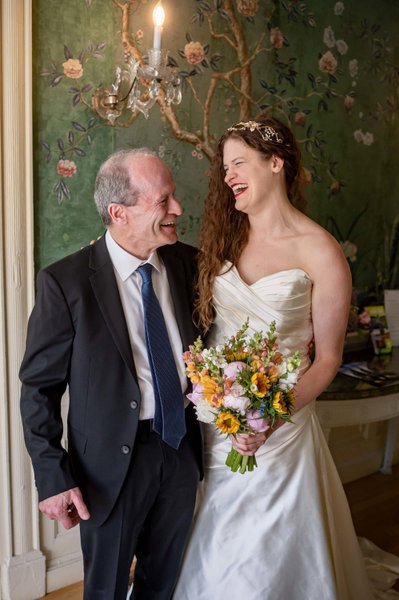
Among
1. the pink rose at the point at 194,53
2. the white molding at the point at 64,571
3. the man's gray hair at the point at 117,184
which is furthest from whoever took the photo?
the pink rose at the point at 194,53

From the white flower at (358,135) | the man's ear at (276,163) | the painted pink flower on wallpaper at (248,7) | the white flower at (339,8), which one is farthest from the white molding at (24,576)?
the white flower at (339,8)

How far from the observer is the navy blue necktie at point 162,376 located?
176cm

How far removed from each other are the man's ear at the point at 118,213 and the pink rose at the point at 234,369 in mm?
Result: 666

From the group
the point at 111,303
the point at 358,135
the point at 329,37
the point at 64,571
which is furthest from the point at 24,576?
the point at 329,37

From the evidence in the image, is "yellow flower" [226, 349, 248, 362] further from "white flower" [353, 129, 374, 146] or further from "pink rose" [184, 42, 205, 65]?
"white flower" [353, 129, 374, 146]

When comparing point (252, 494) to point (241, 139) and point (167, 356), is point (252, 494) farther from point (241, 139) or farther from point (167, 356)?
point (241, 139)

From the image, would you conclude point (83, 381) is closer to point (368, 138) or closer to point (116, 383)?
point (116, 383)

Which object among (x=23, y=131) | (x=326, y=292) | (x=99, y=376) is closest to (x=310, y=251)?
(x=326, y=292)

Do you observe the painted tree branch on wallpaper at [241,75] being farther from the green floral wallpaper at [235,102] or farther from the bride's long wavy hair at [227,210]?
the bride's long wavy hair at [227,210]

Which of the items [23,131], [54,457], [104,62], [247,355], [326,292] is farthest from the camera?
[104,62]

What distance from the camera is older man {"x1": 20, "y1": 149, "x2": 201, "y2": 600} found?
172 cm

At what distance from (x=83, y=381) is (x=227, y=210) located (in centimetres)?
87

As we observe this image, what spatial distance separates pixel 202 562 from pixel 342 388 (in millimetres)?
1282

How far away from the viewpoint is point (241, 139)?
6.44 ft
